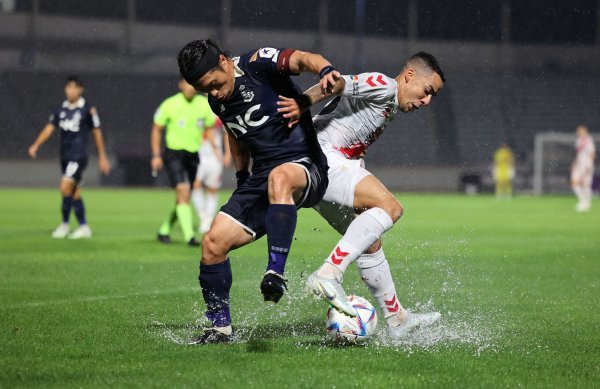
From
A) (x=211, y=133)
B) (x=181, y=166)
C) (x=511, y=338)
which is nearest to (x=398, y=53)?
(x=211, y=133)

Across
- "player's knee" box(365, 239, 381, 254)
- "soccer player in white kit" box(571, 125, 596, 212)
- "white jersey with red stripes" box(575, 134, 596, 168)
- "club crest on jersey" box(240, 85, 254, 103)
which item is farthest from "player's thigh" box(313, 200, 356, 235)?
"white jersey with red stripes" box(575, 134, 596, 168)

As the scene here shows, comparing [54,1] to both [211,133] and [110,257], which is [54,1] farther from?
[110,257]

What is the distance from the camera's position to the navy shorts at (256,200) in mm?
5969

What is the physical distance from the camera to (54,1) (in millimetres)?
41219

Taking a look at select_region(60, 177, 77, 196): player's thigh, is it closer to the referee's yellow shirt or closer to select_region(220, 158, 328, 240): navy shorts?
the referee's yellow shirt

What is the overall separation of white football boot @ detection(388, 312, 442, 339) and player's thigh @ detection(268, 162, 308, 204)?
3.81 ft

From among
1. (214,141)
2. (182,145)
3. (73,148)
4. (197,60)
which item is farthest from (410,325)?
(214,141)

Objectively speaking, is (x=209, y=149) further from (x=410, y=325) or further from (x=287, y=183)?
(x=287, y=183)

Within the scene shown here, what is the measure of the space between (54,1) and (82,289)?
3463 centimetres

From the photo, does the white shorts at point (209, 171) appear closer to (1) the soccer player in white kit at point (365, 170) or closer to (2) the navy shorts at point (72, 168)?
(2) the navy shorts at point (72, 168)

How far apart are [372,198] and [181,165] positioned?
7.90m

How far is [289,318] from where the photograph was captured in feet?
23.6

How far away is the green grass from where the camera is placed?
16.6 feet

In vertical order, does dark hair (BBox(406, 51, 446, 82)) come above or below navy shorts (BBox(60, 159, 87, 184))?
above
